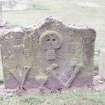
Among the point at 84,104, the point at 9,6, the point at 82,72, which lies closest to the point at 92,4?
the point at 9,6

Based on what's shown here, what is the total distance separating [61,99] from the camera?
6.21m

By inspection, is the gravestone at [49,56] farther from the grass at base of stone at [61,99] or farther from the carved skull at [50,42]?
the grass at base of stone at [61,99]

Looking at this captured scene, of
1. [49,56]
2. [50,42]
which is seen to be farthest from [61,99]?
[50,42]

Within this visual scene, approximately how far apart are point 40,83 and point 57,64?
442 mm

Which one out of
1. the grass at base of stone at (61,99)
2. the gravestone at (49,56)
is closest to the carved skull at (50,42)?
the gravestone at (49,56)

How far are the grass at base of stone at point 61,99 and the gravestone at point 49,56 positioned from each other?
656mm

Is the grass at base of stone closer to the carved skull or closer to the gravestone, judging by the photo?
the gravestone

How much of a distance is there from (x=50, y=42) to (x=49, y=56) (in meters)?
0.24

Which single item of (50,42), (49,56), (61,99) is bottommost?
(61,99)

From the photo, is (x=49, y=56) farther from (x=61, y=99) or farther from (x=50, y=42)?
(x=61, y=99)

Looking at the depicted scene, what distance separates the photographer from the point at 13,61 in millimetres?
7215

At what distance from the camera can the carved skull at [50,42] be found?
7.09 meters

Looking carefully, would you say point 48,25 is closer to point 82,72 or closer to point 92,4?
point 82,72

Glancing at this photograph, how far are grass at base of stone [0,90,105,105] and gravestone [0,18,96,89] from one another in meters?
0.66
